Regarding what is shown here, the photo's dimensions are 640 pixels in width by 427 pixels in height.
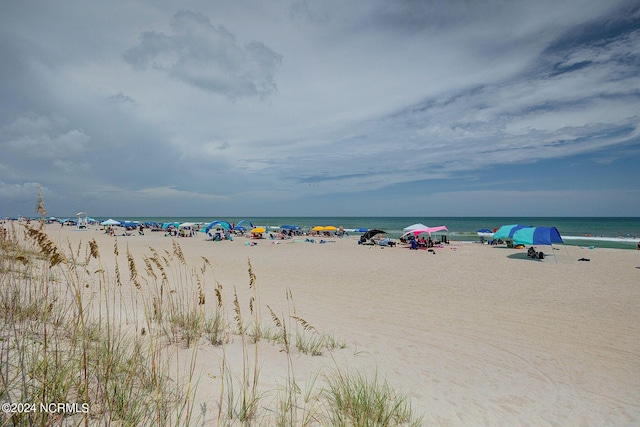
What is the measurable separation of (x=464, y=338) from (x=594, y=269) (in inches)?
588

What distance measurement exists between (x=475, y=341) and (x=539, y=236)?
49.3 ft

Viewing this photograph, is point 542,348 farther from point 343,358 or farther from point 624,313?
point 624,313

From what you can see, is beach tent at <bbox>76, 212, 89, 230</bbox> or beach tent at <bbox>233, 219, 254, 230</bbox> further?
beach tent at <bbox>76, 212, 89, 230</bbox>

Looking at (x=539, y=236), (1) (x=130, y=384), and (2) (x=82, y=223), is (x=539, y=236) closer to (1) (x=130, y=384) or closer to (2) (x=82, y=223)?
(1) (x=130, y=384)

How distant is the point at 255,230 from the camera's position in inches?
1330

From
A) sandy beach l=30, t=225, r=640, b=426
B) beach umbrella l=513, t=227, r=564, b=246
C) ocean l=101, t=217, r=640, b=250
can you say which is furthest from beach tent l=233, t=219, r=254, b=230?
beach umbrella l=513, t=227, r=564, b=246

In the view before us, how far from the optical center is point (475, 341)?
6.38 metres

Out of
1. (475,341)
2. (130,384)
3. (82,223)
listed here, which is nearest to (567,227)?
(475,341)

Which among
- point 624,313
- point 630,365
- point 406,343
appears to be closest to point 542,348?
point 630,365

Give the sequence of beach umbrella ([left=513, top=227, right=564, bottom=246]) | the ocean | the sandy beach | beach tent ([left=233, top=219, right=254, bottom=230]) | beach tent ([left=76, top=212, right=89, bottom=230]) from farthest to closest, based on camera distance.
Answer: beach tent ([left=76, top=212, right=89, bottom=230]), beach tent ([left=233, top=219, right=254, bottom=230]), the ocean, beach umbrella ([left=513, top=227, right=564, bottom=246]), the sandy beach

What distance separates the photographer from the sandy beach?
158 inches

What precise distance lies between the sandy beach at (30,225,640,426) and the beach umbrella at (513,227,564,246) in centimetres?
348

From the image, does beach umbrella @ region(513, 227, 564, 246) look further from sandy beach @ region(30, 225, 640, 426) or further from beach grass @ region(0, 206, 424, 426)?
beach grass @ region(0, 206, 424, 426)

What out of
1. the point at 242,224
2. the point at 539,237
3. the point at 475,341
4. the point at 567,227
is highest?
the point at 242,224
